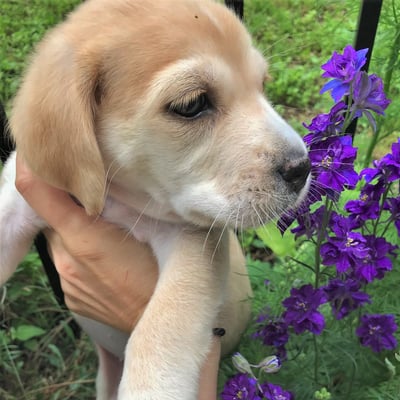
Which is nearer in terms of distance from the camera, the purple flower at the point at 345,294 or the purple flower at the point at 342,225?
the purple flower at the point at 342,225

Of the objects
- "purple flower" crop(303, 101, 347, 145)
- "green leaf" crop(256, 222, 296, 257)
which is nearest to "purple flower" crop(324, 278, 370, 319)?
"purple flower" crop(303, 101, 347, 145)

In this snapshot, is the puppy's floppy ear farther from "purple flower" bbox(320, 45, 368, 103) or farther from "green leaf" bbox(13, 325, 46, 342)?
"green leaf" bbox(13, 325, 46, 342)

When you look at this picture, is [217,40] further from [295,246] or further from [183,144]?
[295,246]

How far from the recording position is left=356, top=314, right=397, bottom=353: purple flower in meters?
1.77

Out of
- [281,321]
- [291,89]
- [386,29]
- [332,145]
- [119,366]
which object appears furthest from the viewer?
[291,89]

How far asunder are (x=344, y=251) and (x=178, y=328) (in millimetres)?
546

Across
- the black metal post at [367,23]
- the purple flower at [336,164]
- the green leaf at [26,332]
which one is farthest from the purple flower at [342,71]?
the green leaf at [26,332]

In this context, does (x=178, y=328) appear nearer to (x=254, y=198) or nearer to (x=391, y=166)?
(x=254, y=198)

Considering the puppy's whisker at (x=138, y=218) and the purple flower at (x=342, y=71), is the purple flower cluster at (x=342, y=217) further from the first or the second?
the puppy's whisker at (x=138, y=218)

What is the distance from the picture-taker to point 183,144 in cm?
166

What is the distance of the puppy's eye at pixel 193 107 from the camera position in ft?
5.31

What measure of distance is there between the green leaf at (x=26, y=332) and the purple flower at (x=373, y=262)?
1.82m

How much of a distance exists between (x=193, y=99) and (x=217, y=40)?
0.19 meters

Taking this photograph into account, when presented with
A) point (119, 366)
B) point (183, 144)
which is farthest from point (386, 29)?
point (119, 366)
